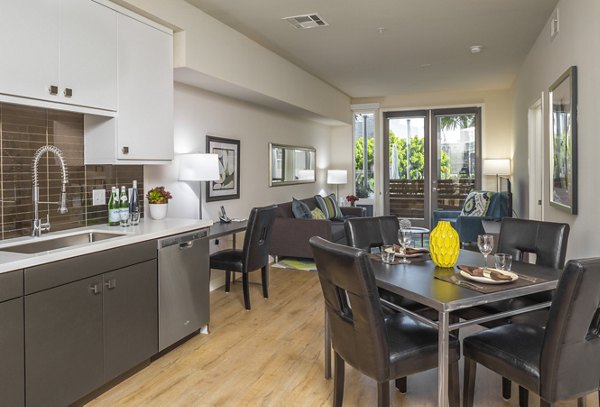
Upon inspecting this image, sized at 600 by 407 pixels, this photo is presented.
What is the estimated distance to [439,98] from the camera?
863 cm

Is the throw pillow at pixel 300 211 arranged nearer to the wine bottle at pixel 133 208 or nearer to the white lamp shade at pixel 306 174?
the white lamp shade at pixel 306 174

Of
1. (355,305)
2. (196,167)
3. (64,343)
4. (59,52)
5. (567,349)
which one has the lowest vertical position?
(64,343)

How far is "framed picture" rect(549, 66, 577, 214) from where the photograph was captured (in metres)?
3.24

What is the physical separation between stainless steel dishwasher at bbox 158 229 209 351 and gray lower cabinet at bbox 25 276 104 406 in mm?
565

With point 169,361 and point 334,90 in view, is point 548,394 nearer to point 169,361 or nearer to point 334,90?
point 169,361

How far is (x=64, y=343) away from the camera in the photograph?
7.60 ft

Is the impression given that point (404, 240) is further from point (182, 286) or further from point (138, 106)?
point (138, 106)

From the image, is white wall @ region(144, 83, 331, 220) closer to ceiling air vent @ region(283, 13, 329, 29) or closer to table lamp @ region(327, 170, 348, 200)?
table lamp @ region(327, 170, 348, 200)

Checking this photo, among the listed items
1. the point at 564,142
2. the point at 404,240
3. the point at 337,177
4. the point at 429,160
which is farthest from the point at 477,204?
the point at 404,240

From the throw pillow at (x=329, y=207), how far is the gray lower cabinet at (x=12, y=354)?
5.34 meters

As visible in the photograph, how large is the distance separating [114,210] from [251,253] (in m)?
1.35

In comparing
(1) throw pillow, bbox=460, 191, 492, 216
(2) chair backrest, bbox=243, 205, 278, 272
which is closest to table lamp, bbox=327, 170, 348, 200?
(1) throw pillow, bbox=460, 191, 492, 216

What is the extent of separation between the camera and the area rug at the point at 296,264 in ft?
19.9

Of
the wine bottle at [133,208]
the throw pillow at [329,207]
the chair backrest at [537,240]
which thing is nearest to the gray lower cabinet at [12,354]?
the wine bottle at [133,208]
